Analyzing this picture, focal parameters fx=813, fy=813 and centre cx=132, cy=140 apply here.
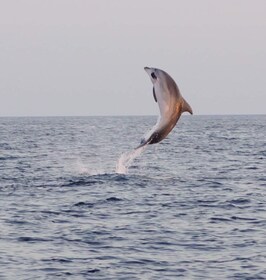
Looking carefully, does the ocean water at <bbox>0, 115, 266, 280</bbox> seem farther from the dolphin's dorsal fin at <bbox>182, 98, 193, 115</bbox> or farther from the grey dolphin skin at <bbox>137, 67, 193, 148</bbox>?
the dolphin's dorsal fin at <bbox>182, 98, 193, 115</bbox>

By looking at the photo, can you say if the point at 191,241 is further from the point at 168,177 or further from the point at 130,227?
the point at 168,177

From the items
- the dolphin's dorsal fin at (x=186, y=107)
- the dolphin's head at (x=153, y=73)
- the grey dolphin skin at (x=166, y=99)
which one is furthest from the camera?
the dolphin's dorsal fin at (x=186, y=107)

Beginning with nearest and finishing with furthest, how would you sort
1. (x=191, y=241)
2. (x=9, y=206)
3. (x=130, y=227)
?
(x=191, y=241), (x=130, y=227), (x=9, y=206)

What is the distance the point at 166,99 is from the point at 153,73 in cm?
61

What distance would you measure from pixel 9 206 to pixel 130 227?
17.7 feet

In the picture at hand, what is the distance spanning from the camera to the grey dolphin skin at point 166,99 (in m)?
17.0

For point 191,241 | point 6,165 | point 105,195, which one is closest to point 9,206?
point 105,195

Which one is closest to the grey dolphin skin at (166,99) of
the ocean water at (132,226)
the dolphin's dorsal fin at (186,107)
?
the dolphin's dorsal fin at (186,107)

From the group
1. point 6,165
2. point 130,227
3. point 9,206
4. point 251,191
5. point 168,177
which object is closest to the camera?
point 130,227

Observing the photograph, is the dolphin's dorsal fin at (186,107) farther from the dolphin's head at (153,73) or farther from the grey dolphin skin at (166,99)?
the dolphin's head at (153,73)

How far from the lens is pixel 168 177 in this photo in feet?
120

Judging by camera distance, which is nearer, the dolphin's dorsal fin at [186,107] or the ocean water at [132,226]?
the ocean water at [132,226]

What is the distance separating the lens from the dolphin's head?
17.1 metres

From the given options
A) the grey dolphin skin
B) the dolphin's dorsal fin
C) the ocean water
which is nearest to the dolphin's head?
the grey dolphin skin
